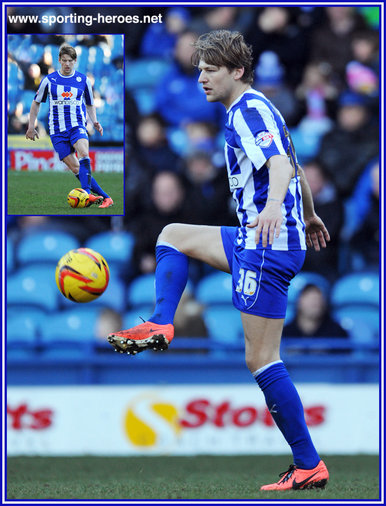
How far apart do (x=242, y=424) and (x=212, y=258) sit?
3499mm

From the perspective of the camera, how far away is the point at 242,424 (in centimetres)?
780

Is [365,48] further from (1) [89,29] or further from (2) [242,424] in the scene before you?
(2) [242,424]

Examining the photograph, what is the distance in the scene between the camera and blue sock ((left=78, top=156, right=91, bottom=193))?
5.63 metres

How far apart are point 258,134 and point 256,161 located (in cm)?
14

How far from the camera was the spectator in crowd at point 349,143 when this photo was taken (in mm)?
9195

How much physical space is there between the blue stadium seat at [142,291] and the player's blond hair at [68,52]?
363cm

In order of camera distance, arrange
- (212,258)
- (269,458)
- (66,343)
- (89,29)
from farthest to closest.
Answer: (89,29)
(66,343)
(269,458)
(212,258)

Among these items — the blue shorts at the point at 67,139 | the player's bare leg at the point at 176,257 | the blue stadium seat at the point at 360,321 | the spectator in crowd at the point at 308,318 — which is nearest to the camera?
the player's bare leg at the point at 176,257

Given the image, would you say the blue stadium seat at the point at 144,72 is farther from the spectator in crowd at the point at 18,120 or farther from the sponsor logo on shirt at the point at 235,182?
the sponsor logo on shirt at the point at 235,182

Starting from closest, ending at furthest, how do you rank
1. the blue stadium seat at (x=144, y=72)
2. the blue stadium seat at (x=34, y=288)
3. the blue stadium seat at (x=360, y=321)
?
the blue stadium seat at (x=360, y=321) → the blue stadium seat at (x=34, y=288) → the blue stadium seat at (x=144, y=72)

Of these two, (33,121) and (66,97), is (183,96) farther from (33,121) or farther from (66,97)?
(33,121)

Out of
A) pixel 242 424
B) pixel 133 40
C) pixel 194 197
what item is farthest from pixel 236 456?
pixel 133 40

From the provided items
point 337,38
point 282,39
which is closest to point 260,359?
point 282,39

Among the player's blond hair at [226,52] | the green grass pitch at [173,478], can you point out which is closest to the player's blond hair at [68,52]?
the player's blond hair at [226,52]
